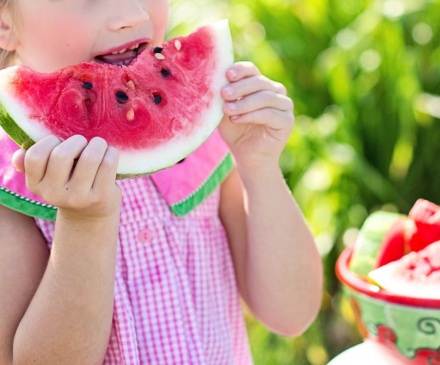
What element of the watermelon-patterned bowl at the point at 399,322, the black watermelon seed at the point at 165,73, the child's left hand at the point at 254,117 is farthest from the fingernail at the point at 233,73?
the watermelon-patterned bowl at the point at 399,322

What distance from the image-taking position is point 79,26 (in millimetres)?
1438

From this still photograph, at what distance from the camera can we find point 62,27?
144 cm

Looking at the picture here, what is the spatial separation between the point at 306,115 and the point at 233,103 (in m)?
2.01

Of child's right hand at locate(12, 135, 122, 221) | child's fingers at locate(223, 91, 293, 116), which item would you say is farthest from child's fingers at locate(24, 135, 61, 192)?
child's fingers at locate(223, 91, 293, 116)

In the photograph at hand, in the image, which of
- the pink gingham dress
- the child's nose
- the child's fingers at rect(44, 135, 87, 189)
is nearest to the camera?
the child's fingers at rect(44, 135, 87, 189)

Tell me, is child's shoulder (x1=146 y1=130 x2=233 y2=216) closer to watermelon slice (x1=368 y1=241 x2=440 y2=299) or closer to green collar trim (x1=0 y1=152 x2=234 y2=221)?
green collar trim (x1=0 y1=152 x2=234 y2=221)

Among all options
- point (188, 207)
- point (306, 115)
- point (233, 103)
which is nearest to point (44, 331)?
point (188, 207)

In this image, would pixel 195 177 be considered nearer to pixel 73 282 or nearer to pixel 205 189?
pixel 205 189

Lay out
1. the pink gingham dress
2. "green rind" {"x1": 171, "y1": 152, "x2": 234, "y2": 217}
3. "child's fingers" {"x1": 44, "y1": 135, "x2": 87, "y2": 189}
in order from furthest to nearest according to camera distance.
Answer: "green rind" {"x1": 171, "y1": 152, "x2": 234, "y2": 217}
the pink gingham dress
"child's fingers" {"x1": 44, "y1": 135, "x2": 87, "y2": 189}

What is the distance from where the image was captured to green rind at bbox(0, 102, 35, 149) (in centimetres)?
127

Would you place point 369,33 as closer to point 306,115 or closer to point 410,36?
point 410,36

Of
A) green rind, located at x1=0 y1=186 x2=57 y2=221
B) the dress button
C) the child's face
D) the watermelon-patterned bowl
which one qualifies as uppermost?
the child's face

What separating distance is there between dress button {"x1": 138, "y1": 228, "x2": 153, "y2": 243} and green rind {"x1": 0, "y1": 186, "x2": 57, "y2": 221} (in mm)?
229

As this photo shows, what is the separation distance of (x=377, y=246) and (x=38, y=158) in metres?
0.86
